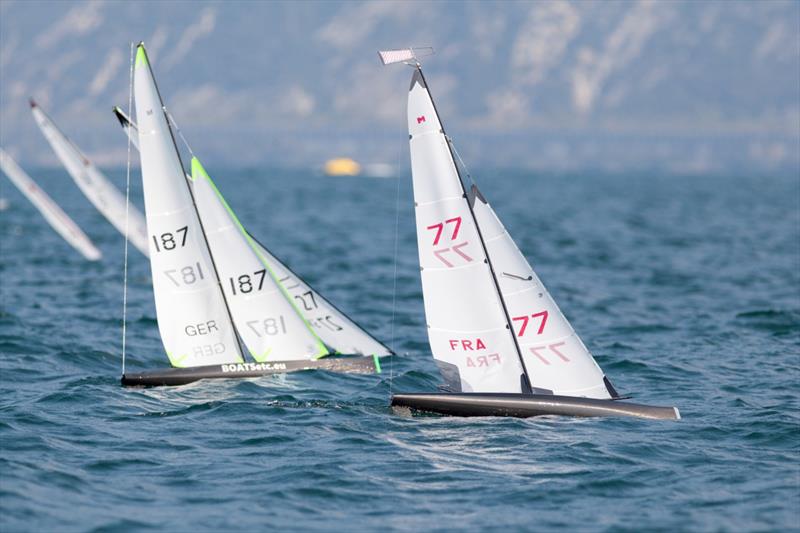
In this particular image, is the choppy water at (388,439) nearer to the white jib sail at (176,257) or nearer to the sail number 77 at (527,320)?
the white jib sail at (176,257)

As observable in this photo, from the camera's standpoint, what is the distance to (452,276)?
17.5 m

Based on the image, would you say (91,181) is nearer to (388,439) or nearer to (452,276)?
(452,276)

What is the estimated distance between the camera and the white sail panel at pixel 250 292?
20656mm

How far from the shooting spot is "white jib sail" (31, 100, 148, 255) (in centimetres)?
3103

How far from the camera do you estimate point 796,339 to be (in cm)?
2678

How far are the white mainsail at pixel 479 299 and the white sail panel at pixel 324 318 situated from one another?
5.08m

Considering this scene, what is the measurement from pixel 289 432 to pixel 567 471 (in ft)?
13.4

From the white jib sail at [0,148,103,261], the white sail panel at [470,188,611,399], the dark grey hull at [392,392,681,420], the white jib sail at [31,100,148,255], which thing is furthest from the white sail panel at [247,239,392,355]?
the white jib sail at [0,148,103,261]

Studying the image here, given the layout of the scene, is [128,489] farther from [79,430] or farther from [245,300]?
[245,300]

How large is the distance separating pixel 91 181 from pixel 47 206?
546cm

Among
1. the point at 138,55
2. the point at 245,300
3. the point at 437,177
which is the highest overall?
the point at 138,55

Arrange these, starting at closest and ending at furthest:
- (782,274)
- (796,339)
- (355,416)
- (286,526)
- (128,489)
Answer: (286,526)
(128,489)
(355,416)
(796,339)
(782,274)

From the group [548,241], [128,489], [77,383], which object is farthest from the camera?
[548,241]

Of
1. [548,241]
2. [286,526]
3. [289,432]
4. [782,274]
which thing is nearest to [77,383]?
[289,432]
